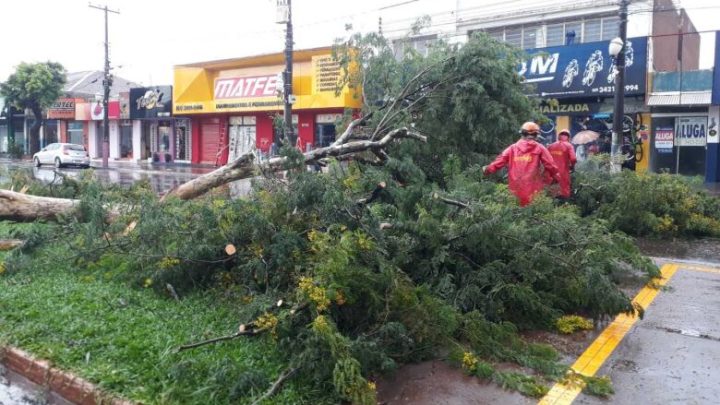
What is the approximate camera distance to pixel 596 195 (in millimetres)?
10727

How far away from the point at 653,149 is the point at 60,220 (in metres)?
21.0

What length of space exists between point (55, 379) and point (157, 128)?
124 feet

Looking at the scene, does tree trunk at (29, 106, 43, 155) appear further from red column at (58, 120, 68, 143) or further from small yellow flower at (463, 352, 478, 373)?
small yellow flower at (463, 352, 478, 373)

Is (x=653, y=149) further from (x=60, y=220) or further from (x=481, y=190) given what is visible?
(x=60, y=220)

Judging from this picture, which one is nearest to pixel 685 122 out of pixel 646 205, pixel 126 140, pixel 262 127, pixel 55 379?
pixel 646 205

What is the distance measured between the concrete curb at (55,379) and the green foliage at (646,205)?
7750 millimetres

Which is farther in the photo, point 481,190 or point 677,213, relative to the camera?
point 677,213

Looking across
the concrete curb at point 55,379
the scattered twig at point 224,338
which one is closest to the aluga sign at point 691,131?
the scattered twig at point 224,338

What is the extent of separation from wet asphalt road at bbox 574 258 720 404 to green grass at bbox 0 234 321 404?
2.19m

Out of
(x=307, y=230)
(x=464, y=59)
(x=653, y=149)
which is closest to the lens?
(x=307, y=230)

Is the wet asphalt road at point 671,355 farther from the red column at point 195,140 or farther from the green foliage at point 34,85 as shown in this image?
the green foliage at point 34,85

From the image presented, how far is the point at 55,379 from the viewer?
4828mm

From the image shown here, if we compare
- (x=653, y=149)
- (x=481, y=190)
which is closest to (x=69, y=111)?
(x=653, y=149)

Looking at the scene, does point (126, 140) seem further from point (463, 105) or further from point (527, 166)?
point (527, 166)
